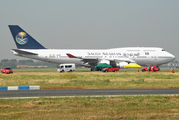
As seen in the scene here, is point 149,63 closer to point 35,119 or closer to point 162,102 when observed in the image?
point 162,102

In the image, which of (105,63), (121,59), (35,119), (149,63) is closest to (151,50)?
(149,63)

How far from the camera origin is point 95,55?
6216cm

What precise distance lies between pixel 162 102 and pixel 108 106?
3388 millimetres

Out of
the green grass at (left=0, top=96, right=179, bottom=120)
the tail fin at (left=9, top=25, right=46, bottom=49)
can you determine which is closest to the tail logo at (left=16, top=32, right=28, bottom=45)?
the tail fin at (left=9, top=25, right=46, bottom=49)

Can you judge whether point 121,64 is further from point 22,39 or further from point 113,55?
point 22,39

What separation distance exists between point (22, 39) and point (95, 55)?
1844cm

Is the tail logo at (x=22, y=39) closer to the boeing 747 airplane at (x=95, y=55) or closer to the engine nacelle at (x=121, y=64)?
the boeing 747 airplane at (x=95, y=55)

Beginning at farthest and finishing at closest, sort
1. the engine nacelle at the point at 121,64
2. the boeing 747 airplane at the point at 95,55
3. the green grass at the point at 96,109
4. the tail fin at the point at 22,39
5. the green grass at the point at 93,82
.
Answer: the tail fin at the point at 22,39, the boeing 747 airplane at the point at 95,55, the engine nacelle at the point at 121,64, the green grass at the point at 93,82, the green grass at the point at 96,109

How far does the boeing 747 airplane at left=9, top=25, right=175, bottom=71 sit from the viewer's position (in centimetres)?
6138

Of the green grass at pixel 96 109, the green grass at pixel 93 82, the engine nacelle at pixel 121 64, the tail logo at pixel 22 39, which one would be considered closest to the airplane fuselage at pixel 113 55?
the engine nacelle at pixel 121 64

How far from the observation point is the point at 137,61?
6206 cm

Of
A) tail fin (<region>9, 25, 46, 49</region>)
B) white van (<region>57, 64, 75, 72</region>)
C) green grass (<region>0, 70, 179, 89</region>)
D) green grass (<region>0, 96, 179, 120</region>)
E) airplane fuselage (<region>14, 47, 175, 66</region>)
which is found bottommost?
green grass (<region>0, 96, 179, 120</region>)

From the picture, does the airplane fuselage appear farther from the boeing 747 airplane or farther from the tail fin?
the tail fin

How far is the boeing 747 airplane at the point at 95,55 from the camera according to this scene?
201ft
